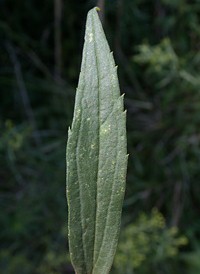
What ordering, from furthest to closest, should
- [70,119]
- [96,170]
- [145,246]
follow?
[70,119] → [145,246] → [96,170]

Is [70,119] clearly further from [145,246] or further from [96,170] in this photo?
[96,170]

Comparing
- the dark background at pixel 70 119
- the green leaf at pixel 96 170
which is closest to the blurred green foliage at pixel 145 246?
the dark background at pixel 70 119

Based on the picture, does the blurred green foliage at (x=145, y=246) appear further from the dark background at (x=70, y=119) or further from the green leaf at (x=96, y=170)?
the green leaf at (x=96, y=170)

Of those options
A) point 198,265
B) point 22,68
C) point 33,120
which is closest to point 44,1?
point 22,68

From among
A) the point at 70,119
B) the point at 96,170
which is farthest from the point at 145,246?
the point at 96,170

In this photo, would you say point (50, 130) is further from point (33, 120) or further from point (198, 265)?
point (198, 265)

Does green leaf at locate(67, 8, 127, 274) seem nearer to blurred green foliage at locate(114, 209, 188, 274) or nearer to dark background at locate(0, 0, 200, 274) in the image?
blurred green foliage at locate(114, 209, 188, 274)
